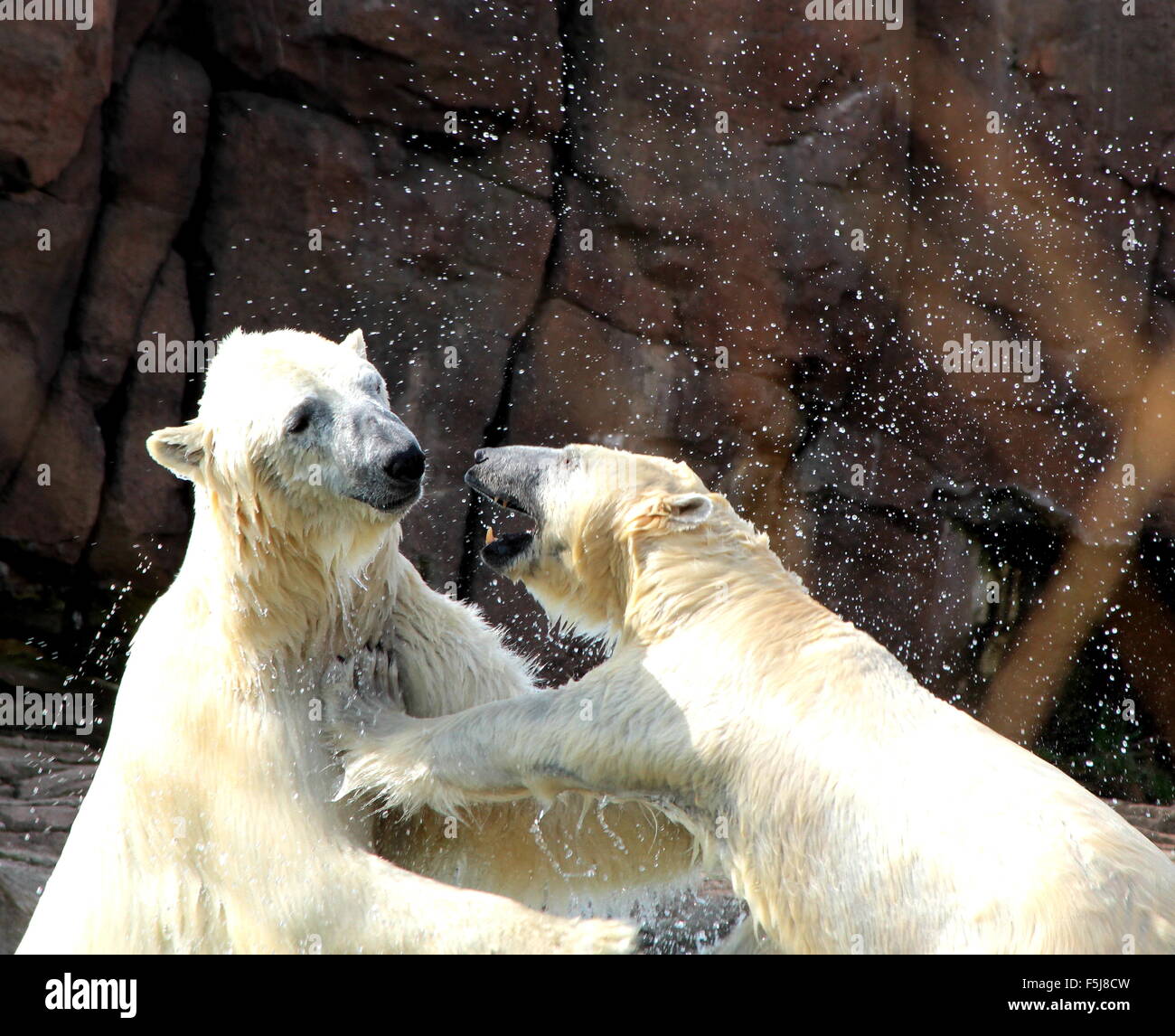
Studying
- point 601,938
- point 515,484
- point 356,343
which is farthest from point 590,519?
point 601,938

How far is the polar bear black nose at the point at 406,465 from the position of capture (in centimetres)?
311

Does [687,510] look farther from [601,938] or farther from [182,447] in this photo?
[182,447]

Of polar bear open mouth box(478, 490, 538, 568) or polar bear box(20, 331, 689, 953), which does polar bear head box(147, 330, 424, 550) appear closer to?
polar bear box(20, 331, 689, 953)

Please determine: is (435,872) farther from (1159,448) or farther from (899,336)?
(1159,448)

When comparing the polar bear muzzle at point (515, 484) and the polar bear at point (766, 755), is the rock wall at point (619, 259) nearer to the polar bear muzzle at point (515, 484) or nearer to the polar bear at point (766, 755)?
the polar bear muzzle at point (515, 484)

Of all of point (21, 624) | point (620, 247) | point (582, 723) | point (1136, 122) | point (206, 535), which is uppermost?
point (1136, 122)

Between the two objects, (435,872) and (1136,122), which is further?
(1136,122)

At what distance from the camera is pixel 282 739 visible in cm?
319

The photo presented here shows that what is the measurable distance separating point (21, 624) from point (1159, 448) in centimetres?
600

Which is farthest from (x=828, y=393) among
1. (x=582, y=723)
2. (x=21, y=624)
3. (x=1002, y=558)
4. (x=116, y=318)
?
(x=582, y=723)

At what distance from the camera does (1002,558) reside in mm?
7699

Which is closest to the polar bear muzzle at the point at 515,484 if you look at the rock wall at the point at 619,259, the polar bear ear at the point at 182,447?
the polar bear ear at the point at 182,447

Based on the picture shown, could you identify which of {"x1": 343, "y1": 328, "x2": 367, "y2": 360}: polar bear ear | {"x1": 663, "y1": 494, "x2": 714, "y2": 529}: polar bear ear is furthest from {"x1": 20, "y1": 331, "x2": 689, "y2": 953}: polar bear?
{"x1": 663, "y1": 494, "x2": 714, "y2": 529}: polar bear ear

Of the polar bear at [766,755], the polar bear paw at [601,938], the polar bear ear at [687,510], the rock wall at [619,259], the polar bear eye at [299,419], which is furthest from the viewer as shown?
the rock wall at [619,259]
